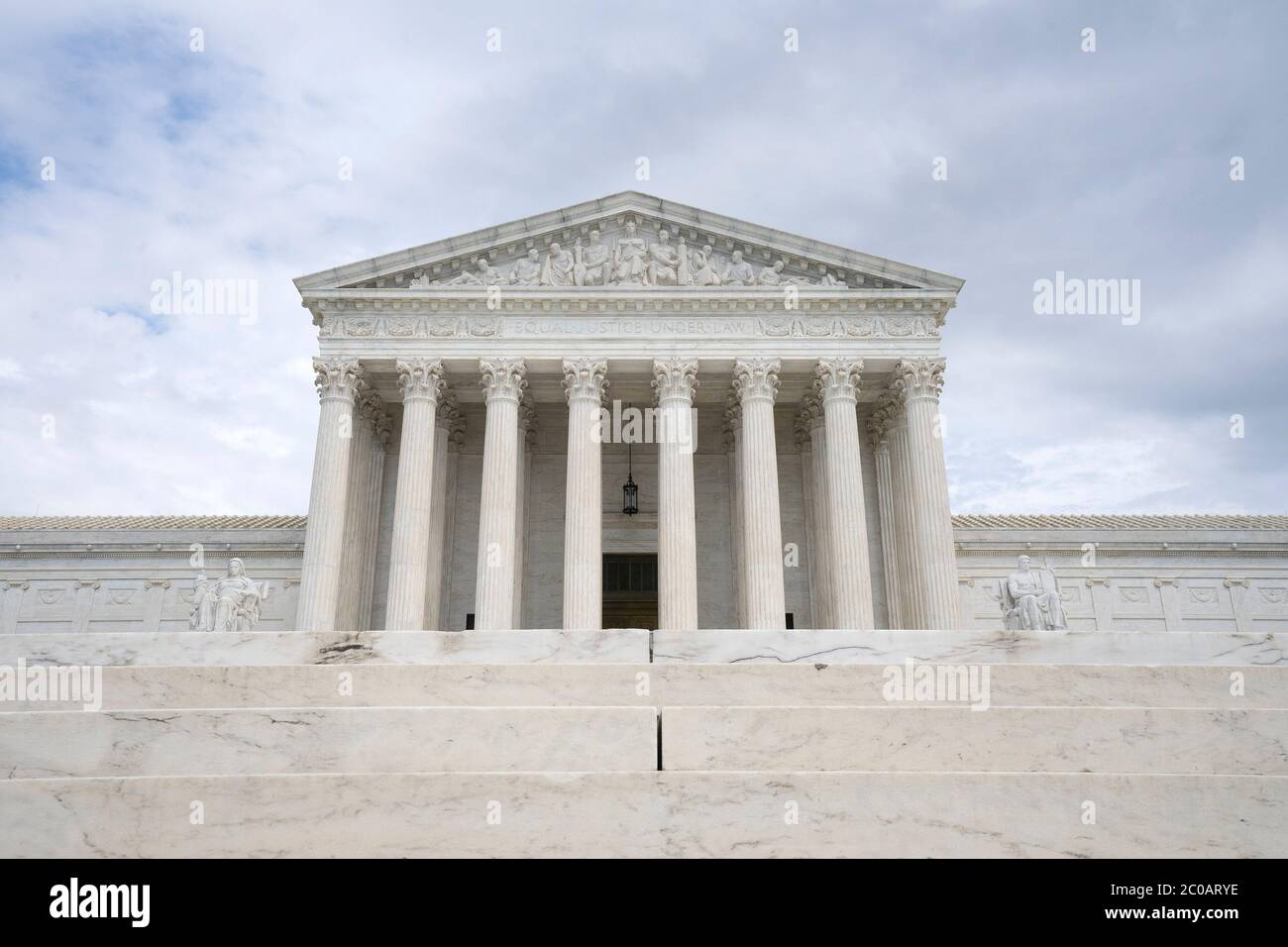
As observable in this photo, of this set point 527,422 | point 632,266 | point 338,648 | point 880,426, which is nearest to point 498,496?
point 527,422

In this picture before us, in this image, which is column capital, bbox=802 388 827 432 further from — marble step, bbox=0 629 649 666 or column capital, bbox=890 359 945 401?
marble step, bbox=0 629 649 666

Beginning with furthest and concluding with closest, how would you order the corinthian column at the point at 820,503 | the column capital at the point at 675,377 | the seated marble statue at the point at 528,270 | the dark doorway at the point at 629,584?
the dark doorway at the point at 629,584 → the corinthian column at the point at 820,503 → the seated marble statue at the point at 528,270 → the column capital at the point at 675,377

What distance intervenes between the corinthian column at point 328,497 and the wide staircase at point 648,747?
15.0 m

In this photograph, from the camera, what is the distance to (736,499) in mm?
33094

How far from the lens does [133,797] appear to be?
762 centimetres

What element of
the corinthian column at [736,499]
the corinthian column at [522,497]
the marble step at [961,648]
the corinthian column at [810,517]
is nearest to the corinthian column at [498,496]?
the corinthian column at [522,497]

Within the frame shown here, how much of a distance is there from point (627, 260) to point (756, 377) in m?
6.00

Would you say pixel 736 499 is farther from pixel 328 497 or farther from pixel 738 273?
pixel 328 497

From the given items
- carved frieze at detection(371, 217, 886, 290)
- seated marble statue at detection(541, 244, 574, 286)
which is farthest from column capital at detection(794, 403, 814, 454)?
seated marble statue at detection(541, 244, 574, 286)

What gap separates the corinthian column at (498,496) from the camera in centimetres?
2711

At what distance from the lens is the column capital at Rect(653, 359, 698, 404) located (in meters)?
29.1

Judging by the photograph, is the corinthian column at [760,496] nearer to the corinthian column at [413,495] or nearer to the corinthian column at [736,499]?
the corinthian column at [736,499]
